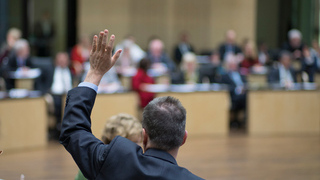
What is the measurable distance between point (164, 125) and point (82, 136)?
0.27m

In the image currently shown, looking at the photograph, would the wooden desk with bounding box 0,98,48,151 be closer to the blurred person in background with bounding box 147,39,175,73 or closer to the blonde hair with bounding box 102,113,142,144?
the blurred person in background with bounding box 147,39,175,73

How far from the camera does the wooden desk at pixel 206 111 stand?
896 centimetres

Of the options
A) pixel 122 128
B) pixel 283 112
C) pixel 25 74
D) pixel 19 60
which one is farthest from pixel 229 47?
pixel 122 128

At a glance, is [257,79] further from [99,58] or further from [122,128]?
[99,58]

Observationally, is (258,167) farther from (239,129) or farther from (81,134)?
(81,134)

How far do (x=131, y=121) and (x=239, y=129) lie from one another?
7057 millimetres

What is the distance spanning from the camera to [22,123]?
754cm

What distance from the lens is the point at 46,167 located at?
6488 millimetres

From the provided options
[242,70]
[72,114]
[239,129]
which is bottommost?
[239,129]

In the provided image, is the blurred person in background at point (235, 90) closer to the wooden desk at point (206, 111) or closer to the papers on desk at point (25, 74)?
the wooden desk at point (206, 111)

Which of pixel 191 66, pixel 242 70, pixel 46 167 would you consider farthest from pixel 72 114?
pixel 242 70

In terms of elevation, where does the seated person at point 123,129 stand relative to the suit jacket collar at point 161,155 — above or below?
below

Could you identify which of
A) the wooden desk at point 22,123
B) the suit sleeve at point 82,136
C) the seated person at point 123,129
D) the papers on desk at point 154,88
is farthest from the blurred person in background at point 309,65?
the suit sleeve at point 82,136

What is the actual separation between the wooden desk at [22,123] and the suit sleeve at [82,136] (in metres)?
5.69
